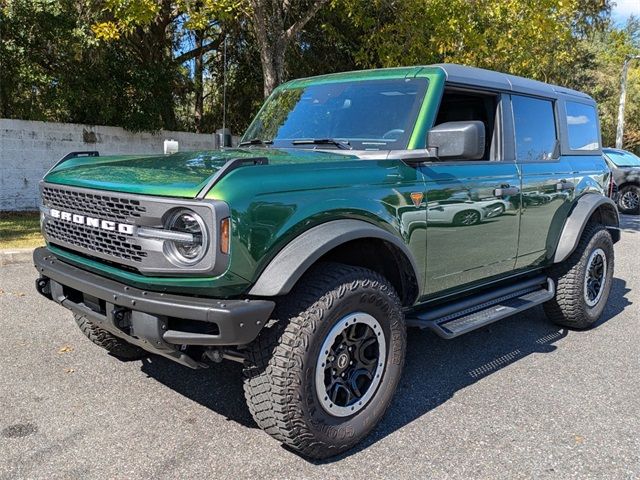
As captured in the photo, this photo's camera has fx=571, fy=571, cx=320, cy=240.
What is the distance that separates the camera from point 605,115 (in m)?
32.5

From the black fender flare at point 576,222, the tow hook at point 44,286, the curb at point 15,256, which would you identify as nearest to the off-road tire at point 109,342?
the tow hook at point 44,286

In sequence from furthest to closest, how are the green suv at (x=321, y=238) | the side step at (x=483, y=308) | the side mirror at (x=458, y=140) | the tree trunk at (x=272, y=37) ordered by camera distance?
the tree trunk at (x=272, y=37), the side step at (x=483, y=308), the side mirror at (x=458, y=140), the green suv at (x=321, y=238)

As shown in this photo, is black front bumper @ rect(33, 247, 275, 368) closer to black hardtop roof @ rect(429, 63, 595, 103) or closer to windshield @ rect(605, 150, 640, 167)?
black hardtop roof @ rect(429, 63, 595, 103)

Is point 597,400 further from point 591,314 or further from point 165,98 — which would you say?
point 165,98

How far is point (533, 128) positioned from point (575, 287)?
4.62 ft

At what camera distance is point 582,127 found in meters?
5.27

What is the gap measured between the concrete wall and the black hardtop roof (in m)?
7.86

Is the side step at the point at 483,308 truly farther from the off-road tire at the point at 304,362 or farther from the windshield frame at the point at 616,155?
the windshield frame at the point at 616,155

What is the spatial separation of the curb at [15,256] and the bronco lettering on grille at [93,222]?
4123 millimetres

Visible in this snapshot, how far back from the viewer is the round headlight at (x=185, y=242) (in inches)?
99.9

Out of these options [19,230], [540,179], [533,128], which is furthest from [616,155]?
[19,230]

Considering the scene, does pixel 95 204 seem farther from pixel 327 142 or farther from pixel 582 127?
pixel 582 127

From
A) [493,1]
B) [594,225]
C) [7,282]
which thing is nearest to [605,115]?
[493,1]

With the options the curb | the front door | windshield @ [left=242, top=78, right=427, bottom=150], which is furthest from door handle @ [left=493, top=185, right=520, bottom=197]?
the curb
